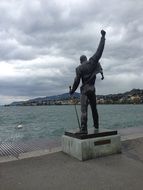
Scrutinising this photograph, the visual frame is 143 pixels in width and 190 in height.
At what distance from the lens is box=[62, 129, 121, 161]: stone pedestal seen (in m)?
8.35

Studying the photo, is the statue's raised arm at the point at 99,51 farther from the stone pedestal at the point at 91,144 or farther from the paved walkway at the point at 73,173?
the paved walkway at the point at 73,173

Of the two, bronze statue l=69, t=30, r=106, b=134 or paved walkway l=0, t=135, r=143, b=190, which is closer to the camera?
paved walkway l=0, t=135, r=143, b=190

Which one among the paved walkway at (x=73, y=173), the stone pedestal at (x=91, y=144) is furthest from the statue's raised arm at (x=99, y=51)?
the paved walkway at (x=73, y=173)

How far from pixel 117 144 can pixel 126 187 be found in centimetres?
282

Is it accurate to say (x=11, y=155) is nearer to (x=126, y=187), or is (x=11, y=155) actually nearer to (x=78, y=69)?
(x=78, y=69)

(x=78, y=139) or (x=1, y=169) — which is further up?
(x=78, y=139)

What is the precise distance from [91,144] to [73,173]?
1.37 meters

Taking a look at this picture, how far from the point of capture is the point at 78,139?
28.0 ft

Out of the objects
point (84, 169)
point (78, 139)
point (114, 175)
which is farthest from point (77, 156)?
point (114, 175)

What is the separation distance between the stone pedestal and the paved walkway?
18 cm

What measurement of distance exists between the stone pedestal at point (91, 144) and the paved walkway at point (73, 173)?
18 centimetres

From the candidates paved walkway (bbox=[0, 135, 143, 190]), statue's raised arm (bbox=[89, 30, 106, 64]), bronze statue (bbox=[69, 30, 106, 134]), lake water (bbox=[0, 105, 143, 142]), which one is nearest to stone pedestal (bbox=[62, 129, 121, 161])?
paved walkway (bbox=[0, 135, 143, 190])

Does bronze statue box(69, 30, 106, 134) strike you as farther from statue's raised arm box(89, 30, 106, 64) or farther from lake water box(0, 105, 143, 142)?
lake water box(0, 105, 143, 142)

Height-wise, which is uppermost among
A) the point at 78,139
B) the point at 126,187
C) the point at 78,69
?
the point at 78,69
